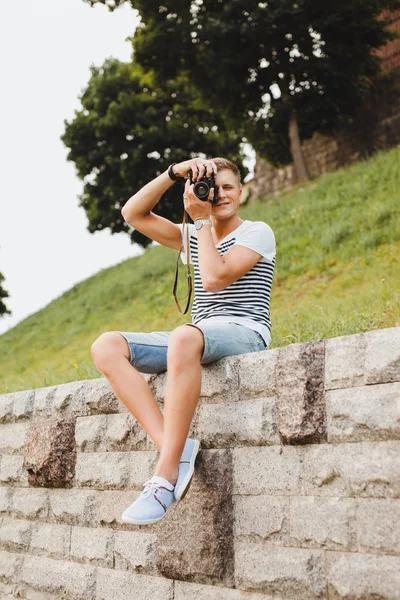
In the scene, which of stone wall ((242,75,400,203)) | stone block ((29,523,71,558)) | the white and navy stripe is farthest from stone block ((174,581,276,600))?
stone wall ((242,75,400,203))

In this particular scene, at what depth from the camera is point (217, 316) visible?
368 cm

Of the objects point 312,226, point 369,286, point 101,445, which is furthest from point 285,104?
point 101,445

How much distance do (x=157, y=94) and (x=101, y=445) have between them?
24103 mm

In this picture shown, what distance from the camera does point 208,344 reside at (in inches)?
131

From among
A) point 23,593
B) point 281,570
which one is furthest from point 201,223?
point 23,593

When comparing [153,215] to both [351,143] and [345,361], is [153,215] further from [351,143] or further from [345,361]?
[351,143]

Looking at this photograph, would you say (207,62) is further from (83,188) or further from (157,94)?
(83,188)

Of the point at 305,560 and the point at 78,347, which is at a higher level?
the point at 78,347

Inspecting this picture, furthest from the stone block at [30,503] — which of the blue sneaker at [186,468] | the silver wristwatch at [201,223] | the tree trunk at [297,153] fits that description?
the tree trunk at [297,153]

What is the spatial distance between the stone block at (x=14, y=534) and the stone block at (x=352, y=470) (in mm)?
2637

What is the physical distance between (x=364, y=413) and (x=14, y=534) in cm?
320

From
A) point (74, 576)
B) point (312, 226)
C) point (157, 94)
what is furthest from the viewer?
point (157, 94)

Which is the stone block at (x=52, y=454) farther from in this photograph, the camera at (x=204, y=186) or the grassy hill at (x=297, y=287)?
the camera at (x=204, y=186)

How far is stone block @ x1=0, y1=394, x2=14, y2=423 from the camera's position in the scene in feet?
17.2
